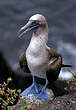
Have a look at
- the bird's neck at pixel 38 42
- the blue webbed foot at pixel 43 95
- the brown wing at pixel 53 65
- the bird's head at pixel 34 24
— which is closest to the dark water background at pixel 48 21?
the blue webbed foot at pixel 43 95

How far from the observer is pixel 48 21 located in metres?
8.09

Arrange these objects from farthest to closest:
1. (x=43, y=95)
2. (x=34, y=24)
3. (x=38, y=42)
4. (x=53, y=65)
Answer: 1. (x=43, y=95)
2. (x=53, y=65)
3. (x=38, y=42)
4. (x=34, y=24)

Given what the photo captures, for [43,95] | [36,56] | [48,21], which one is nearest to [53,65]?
[36,56]

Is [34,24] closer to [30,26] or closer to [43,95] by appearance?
[30,26]

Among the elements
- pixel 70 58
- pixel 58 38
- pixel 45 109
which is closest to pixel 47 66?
pixel 45 109

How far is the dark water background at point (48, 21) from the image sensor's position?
23.4 ft

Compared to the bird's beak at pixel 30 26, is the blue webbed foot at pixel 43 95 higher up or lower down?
lower down

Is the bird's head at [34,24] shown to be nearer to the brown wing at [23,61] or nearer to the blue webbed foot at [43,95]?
the brown wing at [23,61]

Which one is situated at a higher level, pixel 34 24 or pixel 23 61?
pixel 34 24

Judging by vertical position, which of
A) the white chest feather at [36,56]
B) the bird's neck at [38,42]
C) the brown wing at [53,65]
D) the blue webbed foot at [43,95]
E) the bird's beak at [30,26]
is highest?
the bird's beak at [30,26]

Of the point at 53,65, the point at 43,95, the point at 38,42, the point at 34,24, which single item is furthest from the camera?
the point at 43,95

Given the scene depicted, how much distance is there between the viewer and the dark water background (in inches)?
280

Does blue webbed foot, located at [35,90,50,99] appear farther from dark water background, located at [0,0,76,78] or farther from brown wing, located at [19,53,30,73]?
dark water background, located at [0,0,76,78]

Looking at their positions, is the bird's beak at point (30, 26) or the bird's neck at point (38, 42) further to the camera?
the bird's neck at point (38, 42)
